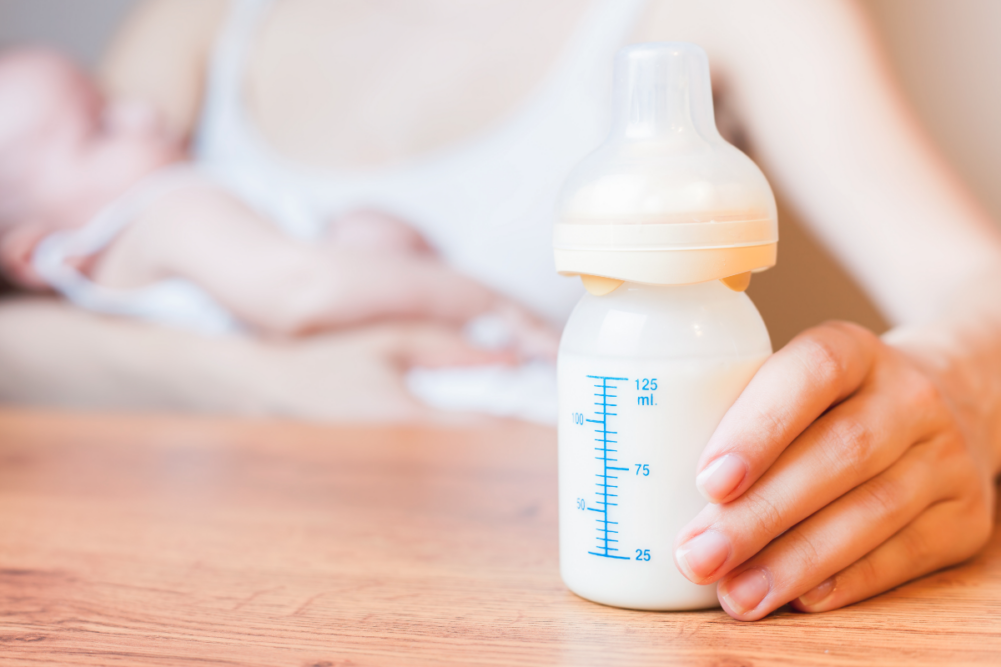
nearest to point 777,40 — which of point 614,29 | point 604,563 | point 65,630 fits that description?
point 614,29

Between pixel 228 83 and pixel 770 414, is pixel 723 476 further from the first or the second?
pixel 228 83

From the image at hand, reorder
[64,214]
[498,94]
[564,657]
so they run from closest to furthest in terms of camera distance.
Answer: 1. [564,657]
2. [498,94]
3. [64,214]

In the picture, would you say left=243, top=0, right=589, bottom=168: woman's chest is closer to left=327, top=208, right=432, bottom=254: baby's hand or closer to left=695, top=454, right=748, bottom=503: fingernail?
left=327, top=208, right=432, bottom=254: baby's hand

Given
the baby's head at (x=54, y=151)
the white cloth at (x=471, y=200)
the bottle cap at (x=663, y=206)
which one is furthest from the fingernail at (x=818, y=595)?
the baby's head at (x=54, y=151)

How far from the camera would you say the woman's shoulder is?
1.40 meters

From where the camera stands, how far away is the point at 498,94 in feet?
3.88

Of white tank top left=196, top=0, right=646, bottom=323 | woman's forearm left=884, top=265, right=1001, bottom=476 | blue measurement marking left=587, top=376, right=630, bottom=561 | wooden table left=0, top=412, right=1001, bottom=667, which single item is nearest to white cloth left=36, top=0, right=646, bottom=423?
white tank top left=196, top=0, right=646, bottom=323

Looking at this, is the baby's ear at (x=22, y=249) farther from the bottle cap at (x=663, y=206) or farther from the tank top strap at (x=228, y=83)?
the bottle cap at (x=663, y=206)

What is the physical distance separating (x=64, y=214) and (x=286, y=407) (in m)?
0.51

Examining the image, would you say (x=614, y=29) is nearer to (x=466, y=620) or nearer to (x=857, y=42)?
(x=857, y=42)

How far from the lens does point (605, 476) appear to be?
383 mm

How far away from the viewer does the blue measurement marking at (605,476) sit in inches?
Result: 14.9

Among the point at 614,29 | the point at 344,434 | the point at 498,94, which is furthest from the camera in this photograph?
the point at 498,94

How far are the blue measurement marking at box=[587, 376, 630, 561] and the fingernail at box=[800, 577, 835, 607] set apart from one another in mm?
82
